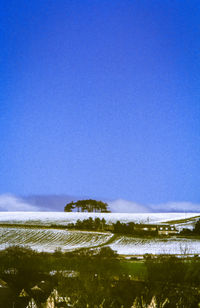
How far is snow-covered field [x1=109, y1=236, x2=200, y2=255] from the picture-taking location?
50.5m

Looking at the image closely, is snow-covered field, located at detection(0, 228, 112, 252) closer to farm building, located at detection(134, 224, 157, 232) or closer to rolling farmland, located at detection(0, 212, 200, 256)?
rolling farmland, located at detection(0, 212, 200, 256)

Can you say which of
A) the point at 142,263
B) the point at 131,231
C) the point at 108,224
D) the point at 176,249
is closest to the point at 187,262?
the point at 142,263

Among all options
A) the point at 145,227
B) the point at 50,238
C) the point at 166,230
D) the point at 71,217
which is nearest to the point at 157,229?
the point at 166,230

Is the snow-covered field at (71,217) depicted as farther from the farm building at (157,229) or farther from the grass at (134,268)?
the grass at (134,268)

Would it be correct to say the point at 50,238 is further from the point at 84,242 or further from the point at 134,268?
the point at 134,268

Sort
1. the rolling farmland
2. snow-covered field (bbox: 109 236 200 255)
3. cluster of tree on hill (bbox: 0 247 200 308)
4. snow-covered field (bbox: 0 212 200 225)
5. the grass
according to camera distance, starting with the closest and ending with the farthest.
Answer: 1. cluster of tree on hill (bbox: 0 247 200 308)
2. the grass
3. snow-covered field (bbox: 109 236 200 255)
4. the rolling farmland
5. snow-covered field (bbox: 0 212 200 225)

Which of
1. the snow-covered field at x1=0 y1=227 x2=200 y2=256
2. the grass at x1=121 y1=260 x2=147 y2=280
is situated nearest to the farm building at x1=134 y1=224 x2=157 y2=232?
the snow-covered field at x1=0 y1=227 x2=200 y2=256

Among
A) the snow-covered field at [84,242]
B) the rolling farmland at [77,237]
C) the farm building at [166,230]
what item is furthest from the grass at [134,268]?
the farm building at [166,230]

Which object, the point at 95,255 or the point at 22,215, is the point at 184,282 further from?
Result: the point at 22,215

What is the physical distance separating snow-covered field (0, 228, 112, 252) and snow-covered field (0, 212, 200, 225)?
905 cm

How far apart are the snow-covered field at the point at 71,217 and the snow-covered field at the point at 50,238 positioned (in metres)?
9.05

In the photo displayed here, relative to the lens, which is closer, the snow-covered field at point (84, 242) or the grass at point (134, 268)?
the grass at point (134, 268)

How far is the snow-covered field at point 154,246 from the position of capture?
5047cm

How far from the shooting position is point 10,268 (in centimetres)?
3712
